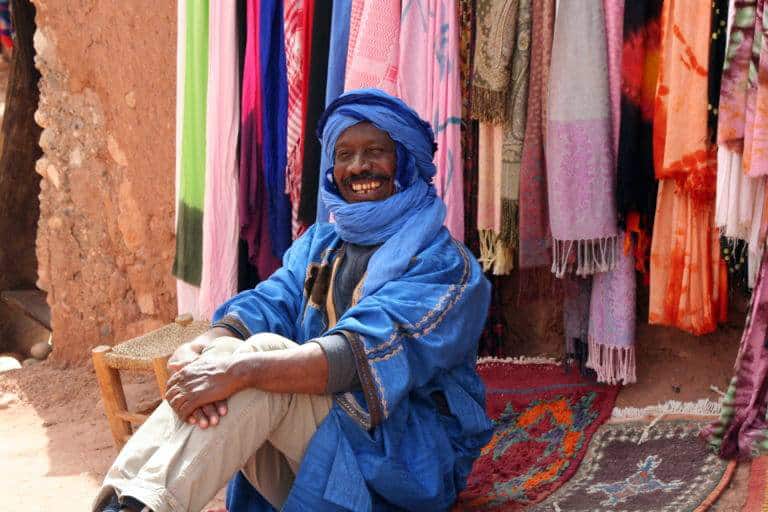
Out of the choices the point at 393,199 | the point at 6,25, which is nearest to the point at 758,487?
the point at 393,199

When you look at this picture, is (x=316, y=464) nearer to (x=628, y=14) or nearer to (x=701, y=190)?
(x=701, y=190)

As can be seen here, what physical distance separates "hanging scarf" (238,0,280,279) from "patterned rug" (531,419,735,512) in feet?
4.93

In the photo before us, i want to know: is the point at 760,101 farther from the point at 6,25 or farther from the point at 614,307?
the point at 6,25

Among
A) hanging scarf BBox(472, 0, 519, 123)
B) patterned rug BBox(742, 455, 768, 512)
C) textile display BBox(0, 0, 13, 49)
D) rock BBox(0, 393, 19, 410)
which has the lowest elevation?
rock BBox(0, 393, 19, 410)

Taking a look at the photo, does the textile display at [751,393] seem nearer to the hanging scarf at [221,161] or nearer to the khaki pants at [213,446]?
the khaki pants at [213,446]

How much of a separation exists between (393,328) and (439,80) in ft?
3.84

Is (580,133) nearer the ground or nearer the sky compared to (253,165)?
nearer the sky

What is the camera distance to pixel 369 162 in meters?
2.67

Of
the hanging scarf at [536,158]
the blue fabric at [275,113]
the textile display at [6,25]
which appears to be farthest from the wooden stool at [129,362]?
the textile display at [6,25]

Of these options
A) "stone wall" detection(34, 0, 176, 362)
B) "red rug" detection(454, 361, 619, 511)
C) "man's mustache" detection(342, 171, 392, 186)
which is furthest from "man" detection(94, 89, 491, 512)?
"stone wall" detection(34, 0, 176, 362)

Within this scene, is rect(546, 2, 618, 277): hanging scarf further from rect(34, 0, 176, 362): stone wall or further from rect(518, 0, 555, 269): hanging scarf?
rect(34, 0, 176, 362): stone wall

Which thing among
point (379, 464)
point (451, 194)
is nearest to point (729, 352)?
point (451, 194)

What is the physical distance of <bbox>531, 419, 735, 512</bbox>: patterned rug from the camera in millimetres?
2545

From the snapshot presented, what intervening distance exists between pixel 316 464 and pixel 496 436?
114 cm
